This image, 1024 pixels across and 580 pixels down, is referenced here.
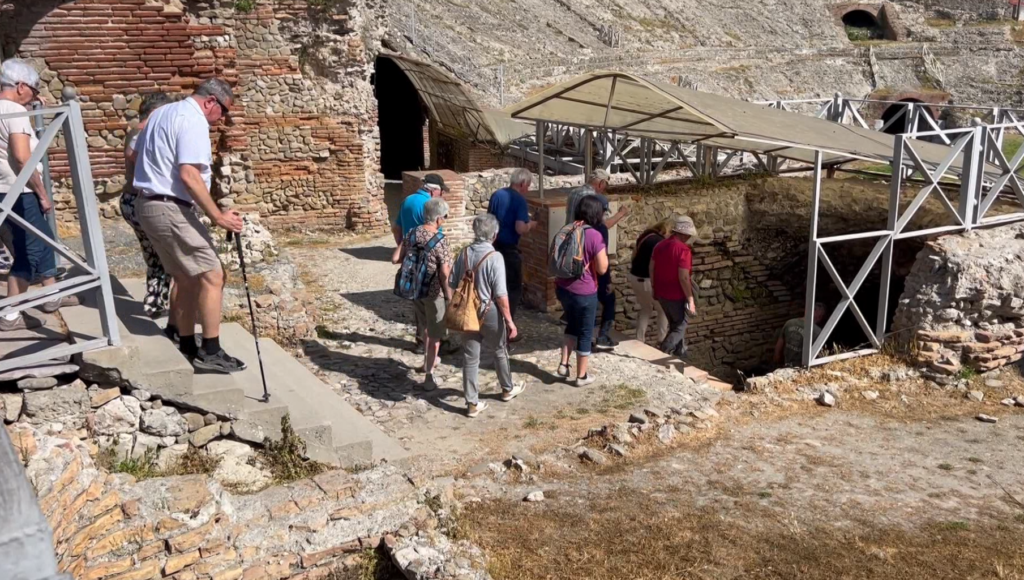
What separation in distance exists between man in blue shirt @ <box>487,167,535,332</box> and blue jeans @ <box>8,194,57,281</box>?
3371 millimetres

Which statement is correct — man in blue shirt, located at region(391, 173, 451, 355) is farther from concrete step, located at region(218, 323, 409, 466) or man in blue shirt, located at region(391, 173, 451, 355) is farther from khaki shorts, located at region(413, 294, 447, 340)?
concrete step, located at region(218, 323, 409, 466)

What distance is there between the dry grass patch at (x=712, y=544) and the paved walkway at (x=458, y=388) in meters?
1.22

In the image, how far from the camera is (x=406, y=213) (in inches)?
274

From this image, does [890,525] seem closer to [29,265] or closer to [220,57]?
[29,265]

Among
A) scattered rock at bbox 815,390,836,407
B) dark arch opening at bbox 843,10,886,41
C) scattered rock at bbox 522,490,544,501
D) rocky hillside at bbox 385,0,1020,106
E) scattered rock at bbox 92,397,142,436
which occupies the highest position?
dark arch opening at bbox 843,10,886,41

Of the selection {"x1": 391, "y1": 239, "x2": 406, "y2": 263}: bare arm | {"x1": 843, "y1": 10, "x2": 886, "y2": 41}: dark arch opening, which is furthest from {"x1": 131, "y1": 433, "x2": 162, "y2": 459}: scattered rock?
{"x1": 843, "y1": 10, "x2": 886, "y2": 41}: dark arch opening

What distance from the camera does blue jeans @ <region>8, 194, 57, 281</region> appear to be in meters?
4.97

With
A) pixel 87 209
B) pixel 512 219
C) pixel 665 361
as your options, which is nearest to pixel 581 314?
pixel 512 219

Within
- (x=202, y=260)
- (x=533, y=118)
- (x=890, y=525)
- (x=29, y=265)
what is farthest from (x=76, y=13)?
(x=890, y=525)

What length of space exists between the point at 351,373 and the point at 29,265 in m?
2.68

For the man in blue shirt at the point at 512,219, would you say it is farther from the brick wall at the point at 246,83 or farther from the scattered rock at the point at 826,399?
the brick wall at the point at 246,83

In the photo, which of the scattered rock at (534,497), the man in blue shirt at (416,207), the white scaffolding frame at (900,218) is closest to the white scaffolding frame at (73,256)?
the scattered rock at (534,497)

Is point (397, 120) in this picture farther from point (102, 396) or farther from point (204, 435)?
point (102, 396)

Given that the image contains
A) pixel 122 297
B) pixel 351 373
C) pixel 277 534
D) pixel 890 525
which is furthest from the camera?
pixel 351 373
